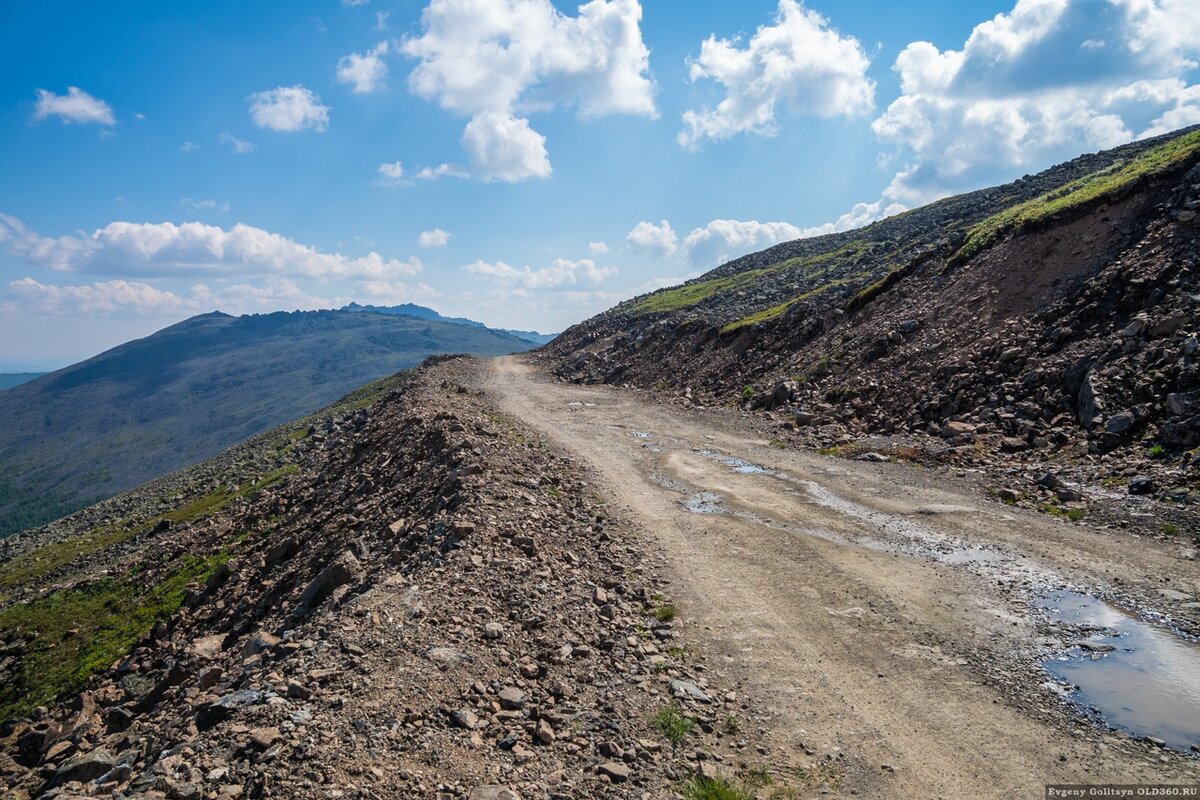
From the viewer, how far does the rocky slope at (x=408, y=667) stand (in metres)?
8.20

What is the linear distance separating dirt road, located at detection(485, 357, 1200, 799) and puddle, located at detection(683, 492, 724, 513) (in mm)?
132

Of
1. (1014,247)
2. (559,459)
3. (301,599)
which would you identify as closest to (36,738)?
(301,599)

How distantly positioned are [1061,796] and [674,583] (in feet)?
26.0

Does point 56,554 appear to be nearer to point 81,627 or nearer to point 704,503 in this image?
point 81,627

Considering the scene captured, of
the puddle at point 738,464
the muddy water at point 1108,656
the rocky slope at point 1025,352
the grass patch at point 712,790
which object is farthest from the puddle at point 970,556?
the grass patch at point 712,790

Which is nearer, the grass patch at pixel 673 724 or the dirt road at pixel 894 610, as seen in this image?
the dirt road at pixel 894 610

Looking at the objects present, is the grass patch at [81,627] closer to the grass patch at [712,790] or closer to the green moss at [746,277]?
the grass patch at [712,790]

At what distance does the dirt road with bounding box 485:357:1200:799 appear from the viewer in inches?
347

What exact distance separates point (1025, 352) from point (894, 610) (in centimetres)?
2056

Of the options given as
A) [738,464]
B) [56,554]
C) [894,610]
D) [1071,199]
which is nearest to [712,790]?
[894,610]

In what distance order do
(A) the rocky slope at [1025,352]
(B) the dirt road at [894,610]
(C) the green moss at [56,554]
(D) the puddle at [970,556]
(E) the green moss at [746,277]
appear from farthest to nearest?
(E) the green moss at [746,277], (C) the green moss at [56,554], (A) the rocky slope at [1025,352], (D) the puddle at [970,556], (B) the dirt road at [894,610]

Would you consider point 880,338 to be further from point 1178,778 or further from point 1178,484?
point 1178,778

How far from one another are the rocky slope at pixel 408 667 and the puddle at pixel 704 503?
291 cm

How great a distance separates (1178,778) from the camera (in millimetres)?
8133
